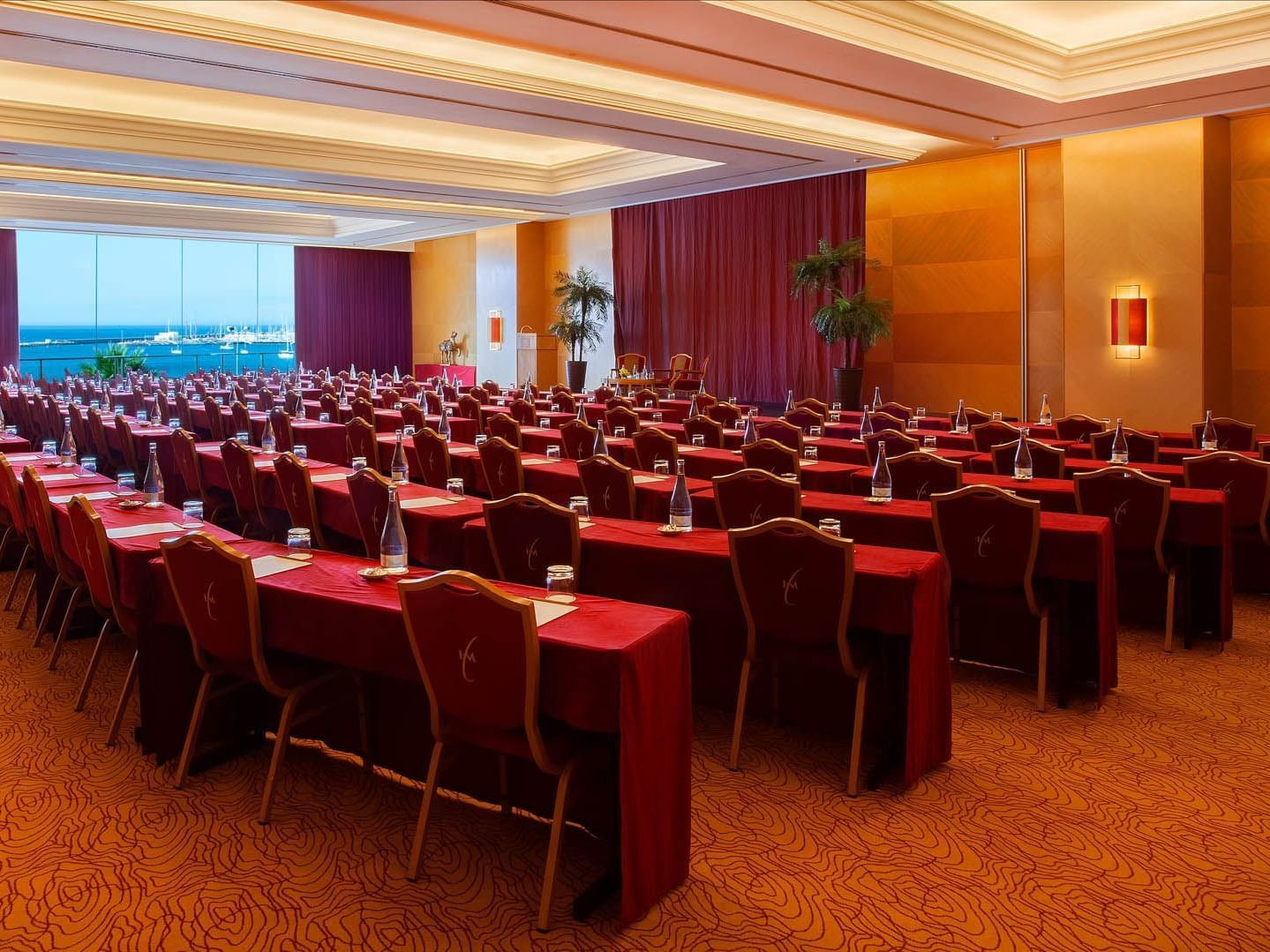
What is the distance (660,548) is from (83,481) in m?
3.66

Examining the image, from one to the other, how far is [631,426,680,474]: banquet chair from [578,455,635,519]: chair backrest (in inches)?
55.6

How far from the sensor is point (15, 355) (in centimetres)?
2439

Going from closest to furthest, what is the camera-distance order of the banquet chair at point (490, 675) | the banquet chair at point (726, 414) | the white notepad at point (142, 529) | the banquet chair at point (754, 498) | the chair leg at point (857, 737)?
the banquet chair at point (490, 675) < the chair leg at point (857, 737) < the white notepad at point (142, 529) < the banquet chair at point (754, 498) < the banquet chair at point (726, 414)

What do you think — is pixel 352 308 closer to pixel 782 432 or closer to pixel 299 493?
pixel 782 432

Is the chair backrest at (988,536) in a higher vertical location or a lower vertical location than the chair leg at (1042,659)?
higher

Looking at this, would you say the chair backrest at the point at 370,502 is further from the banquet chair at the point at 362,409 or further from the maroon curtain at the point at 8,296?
the maroon curtain at the point at 8,296

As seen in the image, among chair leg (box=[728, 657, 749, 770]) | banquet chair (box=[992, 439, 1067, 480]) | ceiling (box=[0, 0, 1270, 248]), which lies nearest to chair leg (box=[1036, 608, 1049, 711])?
chair leg (box=[728, 657, 749, 770])

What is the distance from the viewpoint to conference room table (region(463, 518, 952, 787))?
3.86m

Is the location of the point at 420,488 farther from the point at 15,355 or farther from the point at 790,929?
the point at 15,355

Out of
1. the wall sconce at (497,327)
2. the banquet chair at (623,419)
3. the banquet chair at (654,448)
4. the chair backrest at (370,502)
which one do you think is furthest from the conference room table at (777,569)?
the wall sconce at (497,327)

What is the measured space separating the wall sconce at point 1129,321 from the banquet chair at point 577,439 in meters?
7.70

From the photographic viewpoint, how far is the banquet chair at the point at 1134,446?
26.2 feet

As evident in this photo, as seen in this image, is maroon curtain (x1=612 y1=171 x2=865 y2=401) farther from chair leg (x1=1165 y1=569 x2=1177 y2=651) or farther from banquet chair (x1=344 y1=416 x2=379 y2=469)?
chair leg (x1=1165 y1=569 x2=1177 y2=651)

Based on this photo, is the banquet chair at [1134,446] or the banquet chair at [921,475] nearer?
the banquet chair at [921,475]
